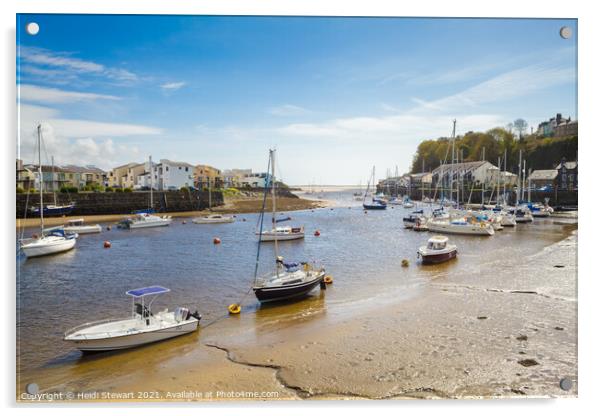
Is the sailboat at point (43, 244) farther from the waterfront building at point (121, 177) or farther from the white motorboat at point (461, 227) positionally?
the white motorboat at point (461, 227)

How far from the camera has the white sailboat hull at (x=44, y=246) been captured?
674 inches

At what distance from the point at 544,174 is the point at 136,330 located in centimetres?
3011

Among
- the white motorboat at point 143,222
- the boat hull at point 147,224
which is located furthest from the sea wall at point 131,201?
the boat hull at point 147,224

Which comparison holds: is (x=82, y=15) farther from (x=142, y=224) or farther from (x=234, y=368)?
(x=142, y=224)

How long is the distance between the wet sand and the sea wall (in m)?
25.9

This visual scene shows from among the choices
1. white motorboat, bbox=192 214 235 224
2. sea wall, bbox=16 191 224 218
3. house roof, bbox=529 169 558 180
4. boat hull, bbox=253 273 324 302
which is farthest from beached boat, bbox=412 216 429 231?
sea wall, bbox=16 191 224 218

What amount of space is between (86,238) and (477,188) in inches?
1426

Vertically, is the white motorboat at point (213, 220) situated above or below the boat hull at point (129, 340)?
above

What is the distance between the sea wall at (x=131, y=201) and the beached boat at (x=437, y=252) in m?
25.5

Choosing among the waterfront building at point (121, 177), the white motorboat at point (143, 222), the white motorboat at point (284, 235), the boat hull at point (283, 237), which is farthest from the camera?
the waterfront building at point (121, 177)

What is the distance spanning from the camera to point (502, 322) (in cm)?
784

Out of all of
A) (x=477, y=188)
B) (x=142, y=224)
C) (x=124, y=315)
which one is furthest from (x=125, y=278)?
(x=477, y=188)

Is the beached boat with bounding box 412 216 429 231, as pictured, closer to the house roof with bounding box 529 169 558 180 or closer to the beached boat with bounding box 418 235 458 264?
the house roof with bounding box 529 169 558 180

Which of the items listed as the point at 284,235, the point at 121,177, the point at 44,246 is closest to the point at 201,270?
the point at 44,246
